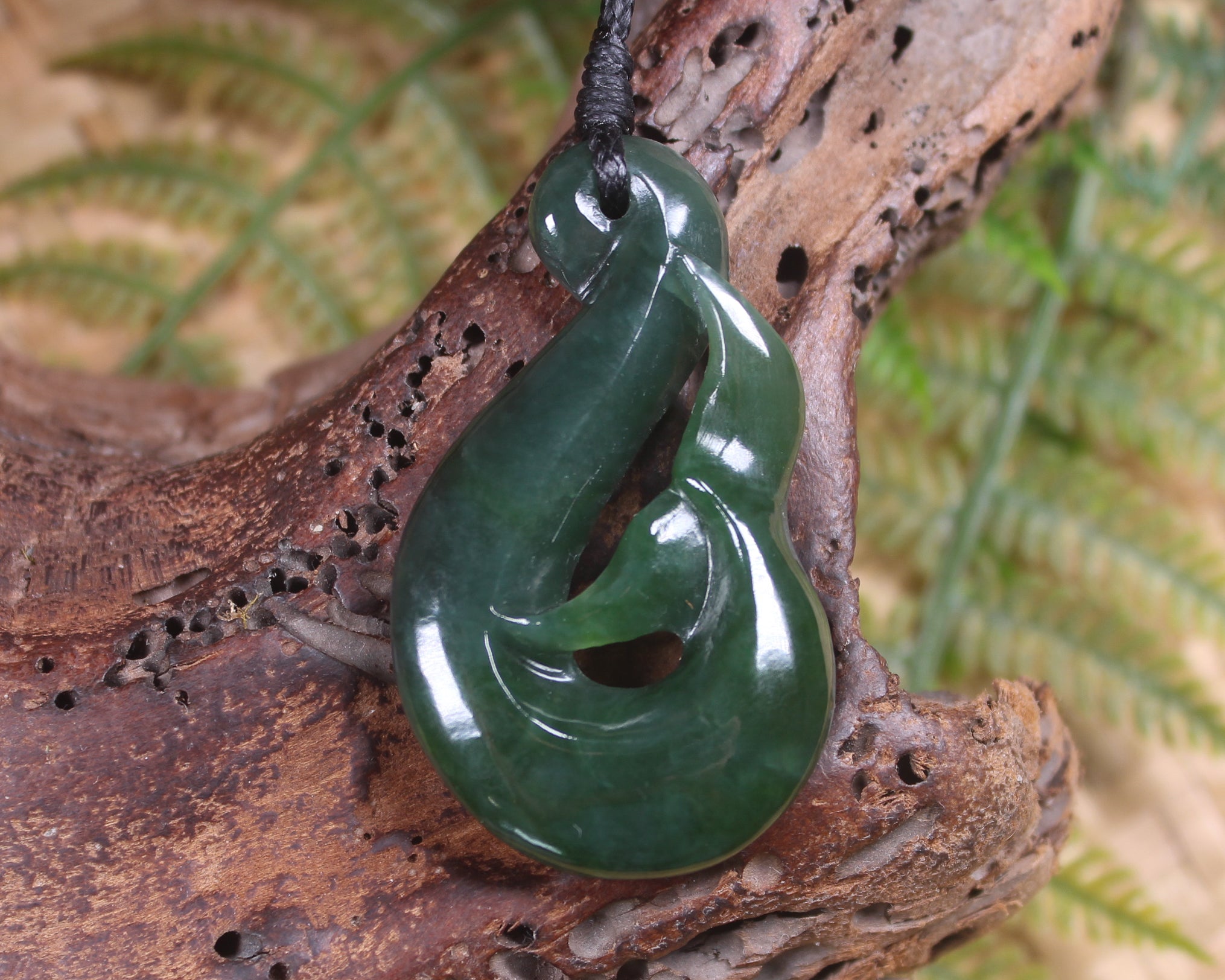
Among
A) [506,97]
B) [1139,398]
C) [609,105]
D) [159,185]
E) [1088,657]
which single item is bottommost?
[1088,657]

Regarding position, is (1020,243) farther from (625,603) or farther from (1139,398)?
(625,603)

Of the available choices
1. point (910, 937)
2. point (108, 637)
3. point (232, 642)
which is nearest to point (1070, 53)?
point (910, 937)

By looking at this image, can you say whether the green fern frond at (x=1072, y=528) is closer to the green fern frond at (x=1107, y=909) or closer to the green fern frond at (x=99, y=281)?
the green fern frond at (x=1107, y=909)

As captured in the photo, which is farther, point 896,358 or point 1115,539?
point 1115,539

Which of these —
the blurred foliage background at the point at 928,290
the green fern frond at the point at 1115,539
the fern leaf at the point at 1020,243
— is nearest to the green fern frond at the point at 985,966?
the blurred foliage background at the point at 928,290

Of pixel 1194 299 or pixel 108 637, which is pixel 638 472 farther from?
pixel 1194 299

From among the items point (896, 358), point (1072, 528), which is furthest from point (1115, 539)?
point (896, 358)
